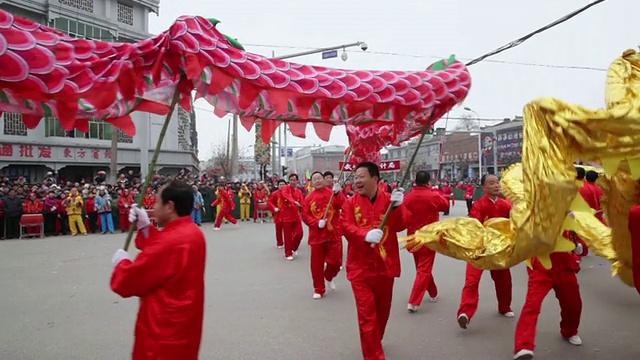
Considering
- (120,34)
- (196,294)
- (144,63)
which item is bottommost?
(196,294)

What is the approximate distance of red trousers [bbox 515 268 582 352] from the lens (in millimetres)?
3820

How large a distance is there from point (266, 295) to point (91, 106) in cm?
375

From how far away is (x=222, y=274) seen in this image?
775 cm

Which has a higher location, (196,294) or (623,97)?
(623,97)

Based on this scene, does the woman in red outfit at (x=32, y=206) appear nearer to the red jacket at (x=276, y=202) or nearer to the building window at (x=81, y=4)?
the red jacket at (x=276, y=202)

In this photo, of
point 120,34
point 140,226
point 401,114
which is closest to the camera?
point 140,226

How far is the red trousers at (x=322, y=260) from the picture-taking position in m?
6.20

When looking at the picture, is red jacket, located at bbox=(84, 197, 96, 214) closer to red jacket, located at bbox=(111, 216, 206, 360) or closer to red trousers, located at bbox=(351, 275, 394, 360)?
red trousers, located at bbox=(351, 275, 394, 360)

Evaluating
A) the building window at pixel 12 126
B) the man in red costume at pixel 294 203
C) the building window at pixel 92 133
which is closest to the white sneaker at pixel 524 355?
the man in red costume at pixel 294 203

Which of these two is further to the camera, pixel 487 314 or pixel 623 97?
pixel 487 314

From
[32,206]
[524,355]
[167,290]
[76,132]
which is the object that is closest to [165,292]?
[167,290]

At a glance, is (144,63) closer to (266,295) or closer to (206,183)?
(266,295)

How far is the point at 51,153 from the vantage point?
877 inches

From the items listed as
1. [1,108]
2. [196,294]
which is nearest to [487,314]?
[196,294]
